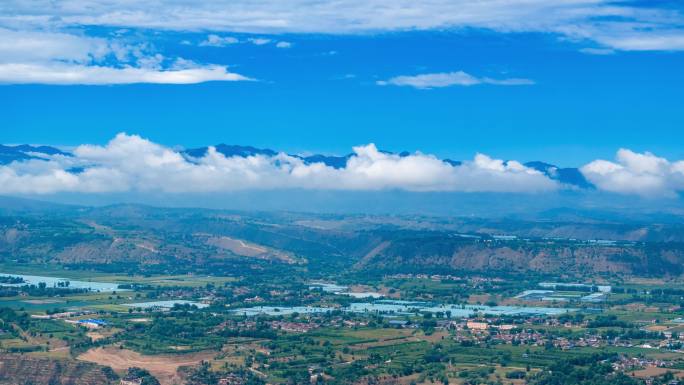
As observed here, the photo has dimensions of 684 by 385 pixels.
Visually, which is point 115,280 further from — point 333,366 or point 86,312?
point 333,366

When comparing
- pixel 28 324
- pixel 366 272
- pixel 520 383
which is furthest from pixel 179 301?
pixel 520 383

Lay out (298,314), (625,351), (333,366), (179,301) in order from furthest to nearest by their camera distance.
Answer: (179,301)
(298,314)
(625,351)
(333,366)

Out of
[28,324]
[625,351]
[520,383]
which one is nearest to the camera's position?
[520,383]

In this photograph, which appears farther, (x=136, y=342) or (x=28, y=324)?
(x=28, y=324)

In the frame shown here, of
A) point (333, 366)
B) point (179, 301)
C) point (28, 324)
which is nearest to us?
point (333, 366)

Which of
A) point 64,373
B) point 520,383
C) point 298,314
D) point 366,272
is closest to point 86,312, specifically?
point 298,314

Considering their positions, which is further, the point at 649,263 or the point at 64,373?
the point at 649,263

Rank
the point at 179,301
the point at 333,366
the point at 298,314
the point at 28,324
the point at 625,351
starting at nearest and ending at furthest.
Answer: the point at 333,366, the point at 625,351, the point at 28,324, the point at 298,314, the point at 179,301

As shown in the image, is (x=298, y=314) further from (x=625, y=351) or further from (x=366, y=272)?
(x=366, y=272)
